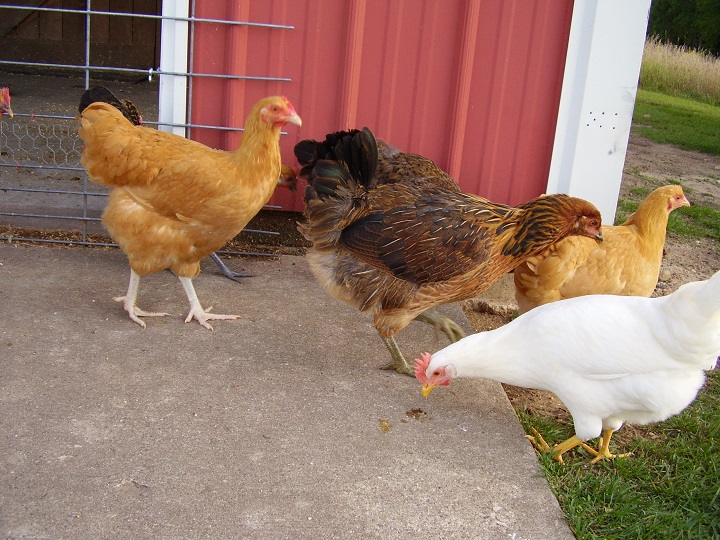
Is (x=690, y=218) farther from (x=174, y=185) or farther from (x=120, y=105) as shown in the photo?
(x=120, y=105)

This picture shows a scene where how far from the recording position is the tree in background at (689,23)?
106ft

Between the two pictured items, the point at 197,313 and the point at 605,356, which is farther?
the point at 197,313

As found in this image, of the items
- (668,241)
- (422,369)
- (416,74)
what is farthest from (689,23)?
(422,369)

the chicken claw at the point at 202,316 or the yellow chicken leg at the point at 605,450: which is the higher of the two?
the chicken claw at the point at 202,316

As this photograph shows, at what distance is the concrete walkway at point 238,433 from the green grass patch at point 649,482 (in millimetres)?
158

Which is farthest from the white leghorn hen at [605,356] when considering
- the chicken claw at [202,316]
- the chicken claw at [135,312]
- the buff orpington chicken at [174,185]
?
the chicken claw at [135,312]

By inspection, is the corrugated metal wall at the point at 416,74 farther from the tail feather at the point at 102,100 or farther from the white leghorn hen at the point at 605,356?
the white leghorn hen at the point at 605,356

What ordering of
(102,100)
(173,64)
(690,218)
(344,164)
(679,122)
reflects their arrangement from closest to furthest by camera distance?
(344,164)
(102,100)
(173,64)
(690,218)
(679,122)

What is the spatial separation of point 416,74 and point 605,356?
2646 mm

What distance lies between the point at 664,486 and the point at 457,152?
8.71 ft

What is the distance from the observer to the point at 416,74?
4.89 m

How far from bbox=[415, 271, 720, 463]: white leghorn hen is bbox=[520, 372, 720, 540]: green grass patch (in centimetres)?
14

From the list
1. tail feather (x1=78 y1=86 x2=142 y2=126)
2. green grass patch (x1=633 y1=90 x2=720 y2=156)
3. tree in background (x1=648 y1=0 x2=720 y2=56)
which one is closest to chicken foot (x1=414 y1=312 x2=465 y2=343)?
tail feather (x1=78 y1=86 x2=142 y2=126)

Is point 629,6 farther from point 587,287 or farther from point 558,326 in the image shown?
point 558,326
